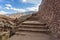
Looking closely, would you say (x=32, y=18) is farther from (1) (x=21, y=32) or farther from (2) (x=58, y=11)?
(2) (x=58, y=11)

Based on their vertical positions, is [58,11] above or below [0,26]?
above

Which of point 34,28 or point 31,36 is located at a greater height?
point 34,28

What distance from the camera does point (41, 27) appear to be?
16.1 feet

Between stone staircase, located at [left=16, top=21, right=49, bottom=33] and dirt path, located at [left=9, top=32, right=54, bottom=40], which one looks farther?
stone staircase, located at [left=16, top=21, right=49, bottom=33]

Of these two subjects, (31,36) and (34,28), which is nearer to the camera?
(31,36)

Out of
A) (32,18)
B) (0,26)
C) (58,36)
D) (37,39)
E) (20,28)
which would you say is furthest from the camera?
(32,18)

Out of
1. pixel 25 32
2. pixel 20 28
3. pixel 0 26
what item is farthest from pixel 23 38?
pixel 0 26

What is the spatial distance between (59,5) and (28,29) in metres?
1.80

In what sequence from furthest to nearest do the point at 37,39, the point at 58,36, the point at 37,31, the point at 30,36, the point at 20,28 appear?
the point at 20,28
the point at 37,31
the point at 30,36
the point at 37,39
the point at 58,36

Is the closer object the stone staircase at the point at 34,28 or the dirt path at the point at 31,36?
the dirt path at the point at 31,36

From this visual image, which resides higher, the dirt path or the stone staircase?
the stone staircase

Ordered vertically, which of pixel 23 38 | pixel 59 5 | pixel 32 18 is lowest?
pixel 23 38

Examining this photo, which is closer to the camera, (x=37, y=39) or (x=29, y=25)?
(x=37, y=39)

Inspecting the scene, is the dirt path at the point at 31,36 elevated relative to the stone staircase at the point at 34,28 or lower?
lower
